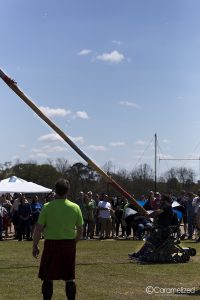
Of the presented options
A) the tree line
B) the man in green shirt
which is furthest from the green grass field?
the tree line

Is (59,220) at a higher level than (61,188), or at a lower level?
lower

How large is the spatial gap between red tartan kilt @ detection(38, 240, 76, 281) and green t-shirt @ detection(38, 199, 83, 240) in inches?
3.4

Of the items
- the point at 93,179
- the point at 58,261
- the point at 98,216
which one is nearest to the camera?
the point at 58,261

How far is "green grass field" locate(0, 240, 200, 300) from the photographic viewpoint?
8.25 meters

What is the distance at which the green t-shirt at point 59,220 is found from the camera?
6688 mm

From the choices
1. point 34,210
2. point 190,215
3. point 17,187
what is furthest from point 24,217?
point 190,215

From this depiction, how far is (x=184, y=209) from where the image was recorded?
20.2 metres

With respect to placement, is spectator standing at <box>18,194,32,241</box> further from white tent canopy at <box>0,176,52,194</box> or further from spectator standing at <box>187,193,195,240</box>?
spectator standing at <box>187,193,195,240</box>

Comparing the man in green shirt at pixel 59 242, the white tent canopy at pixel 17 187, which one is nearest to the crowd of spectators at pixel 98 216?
the white tent canopy at pixel 17 187

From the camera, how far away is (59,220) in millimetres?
6680

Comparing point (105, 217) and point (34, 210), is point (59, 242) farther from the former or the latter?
point (34, 210)

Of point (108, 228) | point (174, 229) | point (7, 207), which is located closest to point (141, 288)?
point (174, 229)

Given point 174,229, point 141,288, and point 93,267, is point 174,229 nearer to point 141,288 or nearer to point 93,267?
point 93,267

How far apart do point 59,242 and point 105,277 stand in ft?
11.5
